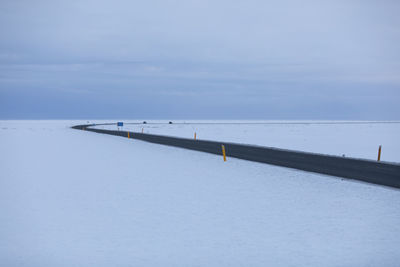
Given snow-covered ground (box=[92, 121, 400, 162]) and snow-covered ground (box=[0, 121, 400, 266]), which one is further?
snow-covered ground (box=[92, 121, 400, 162])

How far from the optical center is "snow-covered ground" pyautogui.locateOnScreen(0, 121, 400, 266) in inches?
241

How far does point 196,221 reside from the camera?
8180 mm

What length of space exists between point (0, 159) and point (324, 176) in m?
17.4

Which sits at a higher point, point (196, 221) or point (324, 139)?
point (324, 139)

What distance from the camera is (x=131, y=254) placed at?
619cm

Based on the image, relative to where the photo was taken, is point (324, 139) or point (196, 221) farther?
point (324, 139)

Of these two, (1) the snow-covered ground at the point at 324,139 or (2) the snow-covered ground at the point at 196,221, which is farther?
(1) the snow-covered ground at the point at 324,139

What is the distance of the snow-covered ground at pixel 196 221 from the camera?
6.11 metres

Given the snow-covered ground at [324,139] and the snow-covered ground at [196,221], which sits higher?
the snow-covered ground at [324,139]

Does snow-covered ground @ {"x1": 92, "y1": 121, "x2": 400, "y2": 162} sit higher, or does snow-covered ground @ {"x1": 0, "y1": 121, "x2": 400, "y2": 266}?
snow-covered ground @ {"x1": 92, "y1": 121, "x2": 400, "y2": 162}

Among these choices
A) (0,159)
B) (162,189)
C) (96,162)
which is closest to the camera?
(162,189)

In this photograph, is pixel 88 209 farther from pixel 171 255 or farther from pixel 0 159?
pixel 0 159

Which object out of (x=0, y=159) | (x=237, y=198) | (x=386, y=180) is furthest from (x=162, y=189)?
(x=0, y=159)

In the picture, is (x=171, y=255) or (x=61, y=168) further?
(x=61, y=168)
